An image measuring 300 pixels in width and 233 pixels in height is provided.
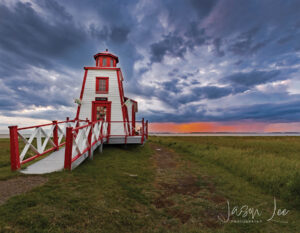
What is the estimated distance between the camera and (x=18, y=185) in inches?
179

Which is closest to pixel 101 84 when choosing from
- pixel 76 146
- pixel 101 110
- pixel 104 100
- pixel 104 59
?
pixel 104 100

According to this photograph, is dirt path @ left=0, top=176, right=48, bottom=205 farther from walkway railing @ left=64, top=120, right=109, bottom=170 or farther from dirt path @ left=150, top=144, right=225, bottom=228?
dirt path @ left=150, top=144, right=225, bottom=228

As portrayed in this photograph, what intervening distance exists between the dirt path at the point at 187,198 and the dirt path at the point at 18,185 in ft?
12.2

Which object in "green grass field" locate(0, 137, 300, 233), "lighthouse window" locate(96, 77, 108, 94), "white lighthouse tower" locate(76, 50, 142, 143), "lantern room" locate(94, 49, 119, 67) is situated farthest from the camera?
"lantern room" locate(94, 49, 119, 67)

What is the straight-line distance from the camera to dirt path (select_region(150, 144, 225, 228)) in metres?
4.13

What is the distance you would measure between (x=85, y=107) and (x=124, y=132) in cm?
463

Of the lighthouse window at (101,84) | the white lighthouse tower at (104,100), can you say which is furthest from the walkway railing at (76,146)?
the lighthouse window at (101,84)

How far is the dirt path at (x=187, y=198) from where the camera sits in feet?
13.6

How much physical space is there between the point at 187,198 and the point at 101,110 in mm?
12416

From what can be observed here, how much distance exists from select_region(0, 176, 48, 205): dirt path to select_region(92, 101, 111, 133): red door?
Result: 10387mm

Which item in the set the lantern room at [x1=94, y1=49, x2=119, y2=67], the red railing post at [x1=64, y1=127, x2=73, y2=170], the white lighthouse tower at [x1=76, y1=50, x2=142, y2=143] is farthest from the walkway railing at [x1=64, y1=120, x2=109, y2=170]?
the lantern room at [x1=94, y1=49, x2=119, y2=67]

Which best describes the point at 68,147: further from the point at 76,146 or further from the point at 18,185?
the point at 18,185

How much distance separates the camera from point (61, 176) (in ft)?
17.8

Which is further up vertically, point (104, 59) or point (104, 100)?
point (104, 59)
